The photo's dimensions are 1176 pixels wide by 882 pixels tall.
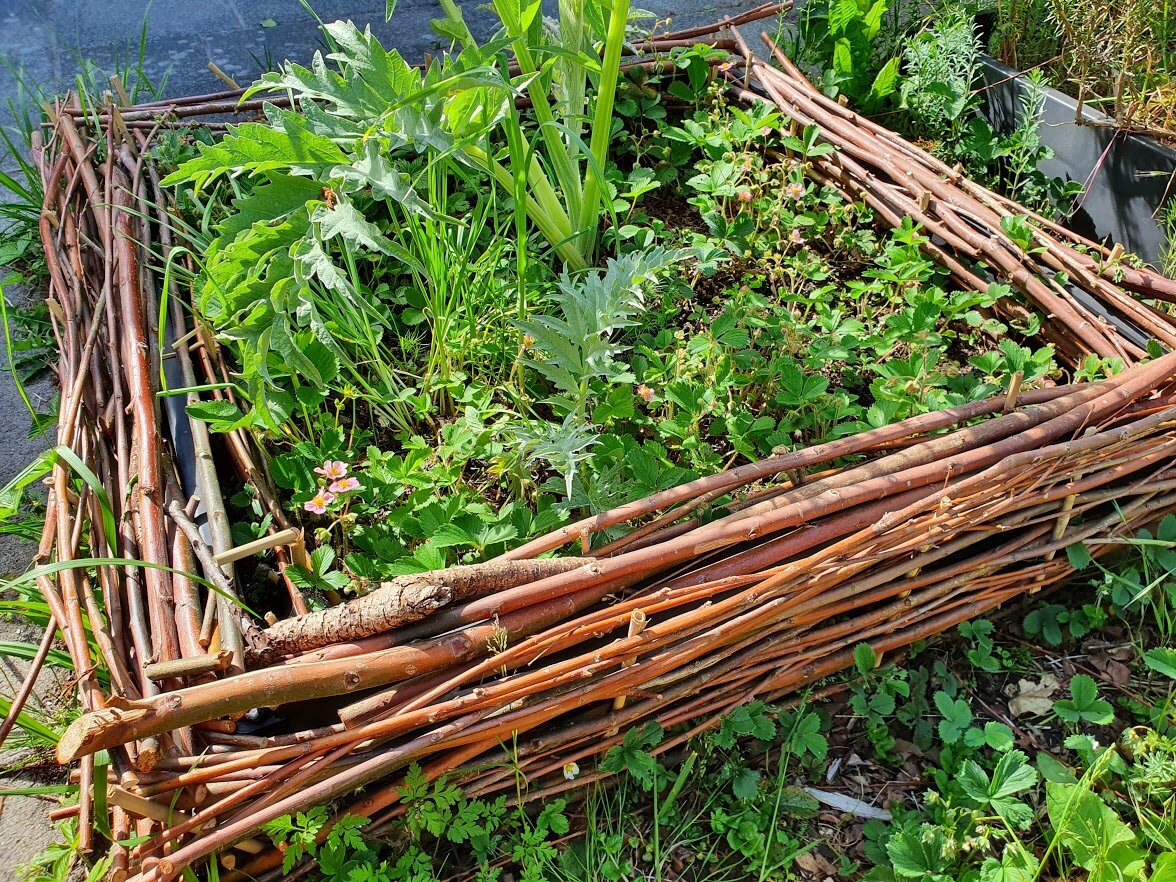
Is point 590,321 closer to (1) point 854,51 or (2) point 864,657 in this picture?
(2) point 864,657

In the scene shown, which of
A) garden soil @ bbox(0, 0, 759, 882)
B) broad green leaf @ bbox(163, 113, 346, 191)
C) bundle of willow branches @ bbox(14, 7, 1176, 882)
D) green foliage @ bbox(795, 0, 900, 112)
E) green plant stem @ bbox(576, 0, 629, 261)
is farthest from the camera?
garden soil @ bbox(0, 0, 759, 882)

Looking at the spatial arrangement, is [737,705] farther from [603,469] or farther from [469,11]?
[469,11]

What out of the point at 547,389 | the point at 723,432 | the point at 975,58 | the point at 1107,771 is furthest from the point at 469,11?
the point at 1107,771

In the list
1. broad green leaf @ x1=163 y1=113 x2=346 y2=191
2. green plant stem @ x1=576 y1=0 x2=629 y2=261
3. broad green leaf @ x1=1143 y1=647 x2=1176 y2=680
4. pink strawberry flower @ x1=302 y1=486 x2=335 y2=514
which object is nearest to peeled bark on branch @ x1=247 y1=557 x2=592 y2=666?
pink strawberry flower @ x1=302 y1=486 x2=335 y2=514

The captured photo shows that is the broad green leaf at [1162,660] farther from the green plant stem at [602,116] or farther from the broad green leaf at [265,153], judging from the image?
the broad green leaf at [265,153]

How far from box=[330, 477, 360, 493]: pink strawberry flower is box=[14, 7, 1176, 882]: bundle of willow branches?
0.32 feet

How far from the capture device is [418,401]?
1655mm

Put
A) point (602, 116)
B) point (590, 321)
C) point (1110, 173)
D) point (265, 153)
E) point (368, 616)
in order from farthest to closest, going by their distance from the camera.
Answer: point (1110, 173) < point (602, 116) < point (590, 321) < point (265, 153) < point (368, 616)

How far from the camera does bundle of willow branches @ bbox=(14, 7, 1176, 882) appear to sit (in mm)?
1066

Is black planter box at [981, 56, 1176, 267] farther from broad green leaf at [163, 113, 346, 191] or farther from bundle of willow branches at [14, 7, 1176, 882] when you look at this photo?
broad green leaf at [163, 113, 346, 191]

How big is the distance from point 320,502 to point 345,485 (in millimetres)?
49

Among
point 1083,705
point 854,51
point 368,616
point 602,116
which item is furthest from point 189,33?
point 1083,705

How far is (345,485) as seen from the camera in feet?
4.75

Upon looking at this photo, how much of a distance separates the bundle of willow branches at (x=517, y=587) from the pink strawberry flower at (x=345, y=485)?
99 millimetres
